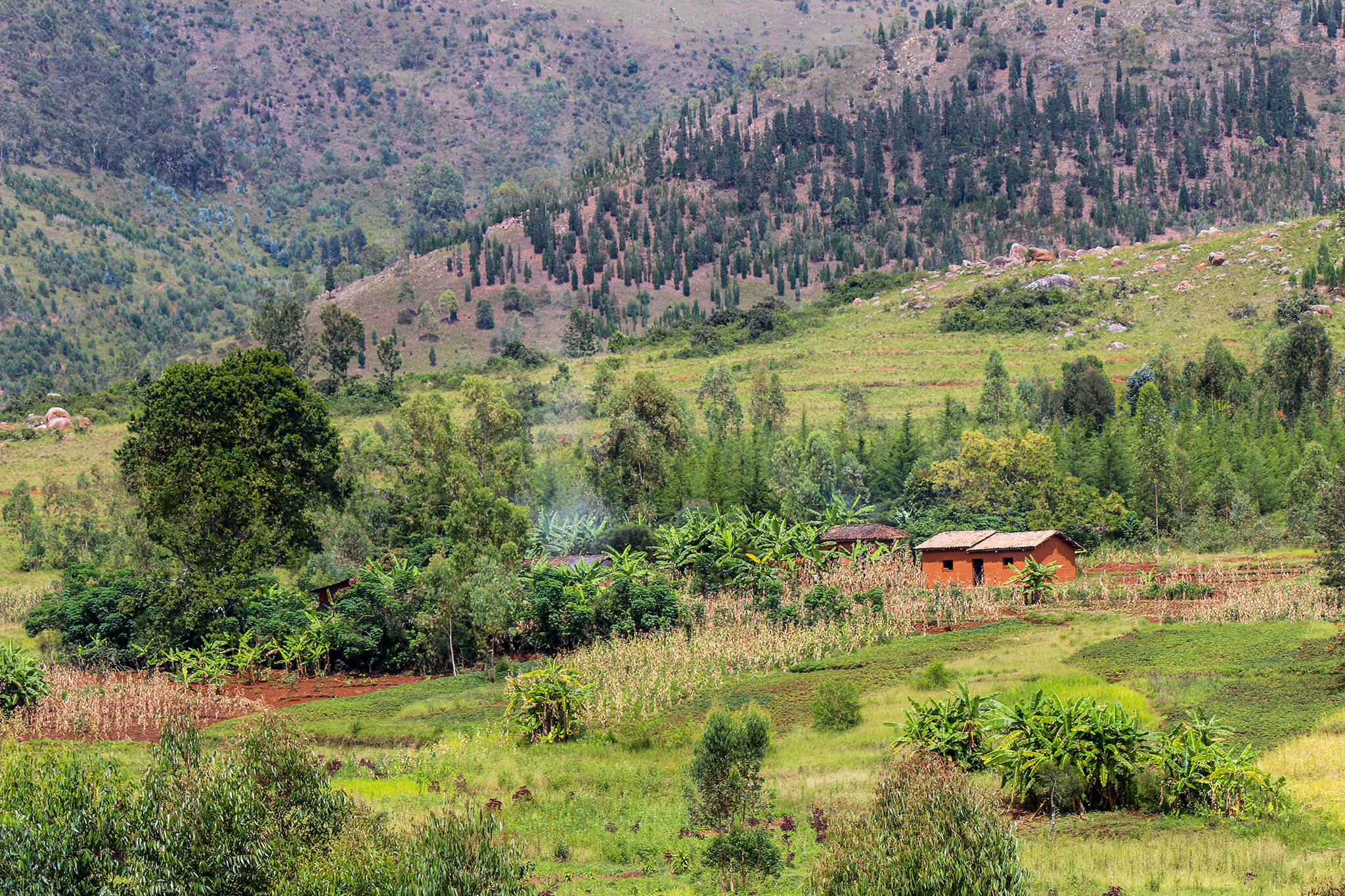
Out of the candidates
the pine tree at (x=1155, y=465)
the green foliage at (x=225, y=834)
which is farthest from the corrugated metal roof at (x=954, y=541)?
the green foliage at (x=225, y=834)

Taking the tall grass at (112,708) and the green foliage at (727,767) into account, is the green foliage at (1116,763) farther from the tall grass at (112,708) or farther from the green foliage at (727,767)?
the tall grass at (112,708)

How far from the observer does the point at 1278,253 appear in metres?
118

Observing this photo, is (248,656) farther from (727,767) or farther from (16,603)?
(727,767)

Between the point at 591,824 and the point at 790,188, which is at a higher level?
the point at 790,188

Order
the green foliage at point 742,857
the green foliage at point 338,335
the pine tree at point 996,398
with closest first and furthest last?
1. the green foliage at point 742,857
2. the pine tree at point 996,398
3. the green foliage at point 338,335

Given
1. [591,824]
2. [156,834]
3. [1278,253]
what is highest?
[1278,253]

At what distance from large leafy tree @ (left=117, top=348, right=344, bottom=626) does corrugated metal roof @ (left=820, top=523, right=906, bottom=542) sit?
2170 centimetres

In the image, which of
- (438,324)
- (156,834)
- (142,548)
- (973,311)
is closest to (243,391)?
(142,548)

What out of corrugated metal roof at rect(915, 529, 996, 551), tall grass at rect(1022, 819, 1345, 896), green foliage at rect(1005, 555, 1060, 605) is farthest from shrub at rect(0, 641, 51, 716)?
green foliage at rect(1005, 555, 1060, 605)

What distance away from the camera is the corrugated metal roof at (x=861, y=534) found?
53.9m

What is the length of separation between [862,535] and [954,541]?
4.88 m

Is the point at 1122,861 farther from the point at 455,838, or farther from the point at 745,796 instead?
the point at 455,838

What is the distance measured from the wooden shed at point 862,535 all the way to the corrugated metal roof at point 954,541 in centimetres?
226

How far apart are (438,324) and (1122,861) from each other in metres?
133
